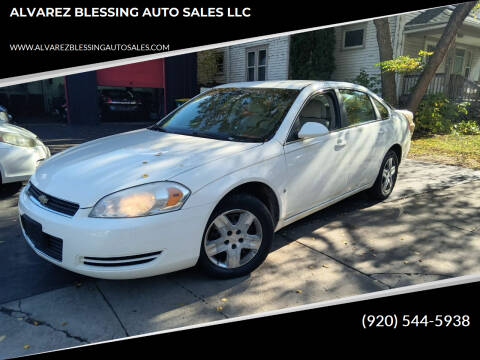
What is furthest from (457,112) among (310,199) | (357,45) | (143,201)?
(143,201)

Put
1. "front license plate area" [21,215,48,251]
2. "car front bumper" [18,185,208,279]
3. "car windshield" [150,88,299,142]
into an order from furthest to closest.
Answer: "car windshield" [150,88,299,142] → "front license plate area" [21,215,48,251] → "car front bumper" [18,185,208,279]

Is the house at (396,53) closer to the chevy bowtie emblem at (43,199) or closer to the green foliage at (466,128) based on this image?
the green foliage at (466,128)

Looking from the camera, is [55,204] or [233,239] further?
[233,239]

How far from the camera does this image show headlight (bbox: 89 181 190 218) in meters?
2.56

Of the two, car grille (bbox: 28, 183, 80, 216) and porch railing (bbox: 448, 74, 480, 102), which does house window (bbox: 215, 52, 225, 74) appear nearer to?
porch railing (bbox: 448, 74, 480, 102)

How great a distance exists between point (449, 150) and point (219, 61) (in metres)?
13.5

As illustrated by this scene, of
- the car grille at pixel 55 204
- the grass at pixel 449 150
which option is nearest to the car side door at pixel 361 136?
the car grille at pixel 55 204

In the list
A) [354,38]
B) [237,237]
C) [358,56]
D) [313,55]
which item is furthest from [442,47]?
[237,237]

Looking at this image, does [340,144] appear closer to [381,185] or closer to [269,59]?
[381,185]

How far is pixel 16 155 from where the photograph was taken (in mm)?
5020

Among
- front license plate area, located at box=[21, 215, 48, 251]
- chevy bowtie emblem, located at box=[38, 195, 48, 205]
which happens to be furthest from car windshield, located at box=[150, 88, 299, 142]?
front license plate area, located at box=[21, 215, 48, 251]

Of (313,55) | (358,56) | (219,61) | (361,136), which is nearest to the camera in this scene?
(361,136)

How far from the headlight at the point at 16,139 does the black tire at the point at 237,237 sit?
364cm

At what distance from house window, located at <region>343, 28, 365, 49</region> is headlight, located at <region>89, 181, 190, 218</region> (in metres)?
13.5
